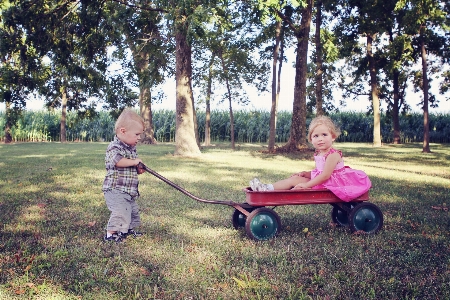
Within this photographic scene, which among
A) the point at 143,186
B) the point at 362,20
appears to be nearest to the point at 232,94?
the point at 362,20

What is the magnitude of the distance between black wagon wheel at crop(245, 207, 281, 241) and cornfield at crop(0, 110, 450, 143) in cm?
2867

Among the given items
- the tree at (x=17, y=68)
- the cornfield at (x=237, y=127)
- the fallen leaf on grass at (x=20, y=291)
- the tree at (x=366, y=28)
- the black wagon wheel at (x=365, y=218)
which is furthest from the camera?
the cornfield at (x=237, y=127)

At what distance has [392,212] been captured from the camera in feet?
18.4

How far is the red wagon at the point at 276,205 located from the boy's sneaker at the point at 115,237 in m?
0.70

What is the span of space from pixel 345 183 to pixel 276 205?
0.86 m

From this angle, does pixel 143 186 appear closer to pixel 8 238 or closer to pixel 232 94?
pixel 8 238

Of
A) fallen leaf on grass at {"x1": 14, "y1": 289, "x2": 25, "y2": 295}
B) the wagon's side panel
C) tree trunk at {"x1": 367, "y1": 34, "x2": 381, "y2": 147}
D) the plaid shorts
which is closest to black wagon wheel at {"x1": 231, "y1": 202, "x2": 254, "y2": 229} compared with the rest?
the wagon's side panel

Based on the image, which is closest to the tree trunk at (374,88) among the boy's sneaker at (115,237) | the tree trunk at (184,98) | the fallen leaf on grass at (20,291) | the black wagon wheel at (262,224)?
the tree trunk at (184,98)

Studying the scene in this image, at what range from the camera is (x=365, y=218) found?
448 centimetres

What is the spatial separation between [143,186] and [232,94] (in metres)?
14.9

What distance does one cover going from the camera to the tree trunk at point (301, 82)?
17016 millimetres

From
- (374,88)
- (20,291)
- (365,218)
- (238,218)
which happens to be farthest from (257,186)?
(374,88)

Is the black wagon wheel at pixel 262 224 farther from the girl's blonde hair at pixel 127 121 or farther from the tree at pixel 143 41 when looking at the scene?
the tree at pixel 143 41

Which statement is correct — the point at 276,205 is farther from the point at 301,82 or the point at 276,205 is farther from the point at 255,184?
the point at 301,82
